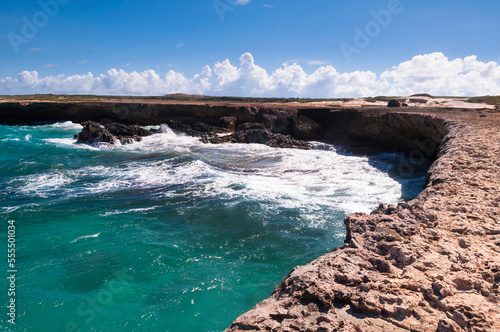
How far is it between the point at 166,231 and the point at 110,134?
16.9 metres

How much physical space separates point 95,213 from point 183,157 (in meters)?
7.81

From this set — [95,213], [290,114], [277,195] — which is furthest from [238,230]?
[290,114]

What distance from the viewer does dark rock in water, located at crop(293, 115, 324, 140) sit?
22797 mm

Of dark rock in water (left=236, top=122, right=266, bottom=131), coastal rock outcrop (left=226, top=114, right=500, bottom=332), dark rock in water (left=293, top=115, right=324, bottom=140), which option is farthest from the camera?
dark rock in water (left=236, top=122, right=266, bottom=131)

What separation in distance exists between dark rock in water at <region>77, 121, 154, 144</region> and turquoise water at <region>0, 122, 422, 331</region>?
559 centimetres

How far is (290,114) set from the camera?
83.7ft

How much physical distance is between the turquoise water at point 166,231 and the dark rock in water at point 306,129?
6.82 m

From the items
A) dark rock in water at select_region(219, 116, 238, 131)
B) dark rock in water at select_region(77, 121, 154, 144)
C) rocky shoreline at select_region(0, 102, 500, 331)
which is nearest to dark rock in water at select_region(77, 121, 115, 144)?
dark rock in water at select_region(77, 121, 154, 144)

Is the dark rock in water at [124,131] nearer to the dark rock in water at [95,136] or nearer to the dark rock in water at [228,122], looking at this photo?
the dark rock in water at [95,136]

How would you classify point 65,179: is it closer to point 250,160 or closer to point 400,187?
point 250,160
